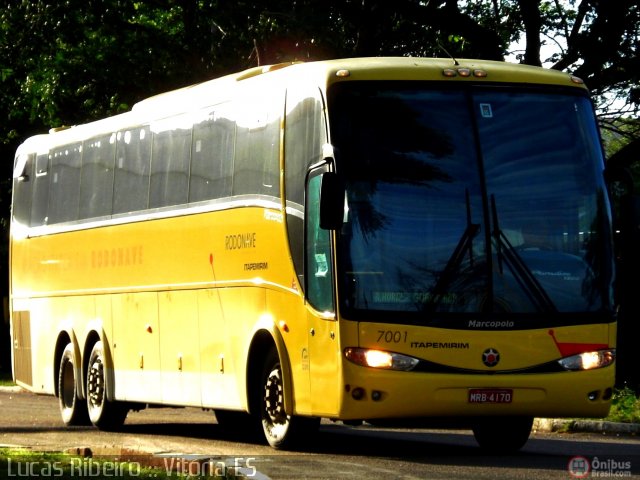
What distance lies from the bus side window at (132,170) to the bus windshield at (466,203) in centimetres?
535

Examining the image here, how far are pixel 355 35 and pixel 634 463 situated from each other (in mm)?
15697

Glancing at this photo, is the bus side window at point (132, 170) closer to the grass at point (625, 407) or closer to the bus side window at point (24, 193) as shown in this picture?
the bus side window at point (24, 193)

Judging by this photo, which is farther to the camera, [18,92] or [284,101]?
[18,92]

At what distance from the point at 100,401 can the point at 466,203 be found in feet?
26.8

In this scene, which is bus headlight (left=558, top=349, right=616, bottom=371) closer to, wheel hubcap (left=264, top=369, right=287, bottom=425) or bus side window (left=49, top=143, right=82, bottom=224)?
wheel hubcap (left=264, top=369, right=287, bottom=425)

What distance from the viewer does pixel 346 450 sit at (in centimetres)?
1602

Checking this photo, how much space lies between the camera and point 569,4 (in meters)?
29.6

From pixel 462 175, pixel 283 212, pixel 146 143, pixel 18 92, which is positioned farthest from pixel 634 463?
pixel 18 92

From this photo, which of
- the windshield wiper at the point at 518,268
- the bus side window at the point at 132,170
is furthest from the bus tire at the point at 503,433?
the bus side window at the point at 132,170

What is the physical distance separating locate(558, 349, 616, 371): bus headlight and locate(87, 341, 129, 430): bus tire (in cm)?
793

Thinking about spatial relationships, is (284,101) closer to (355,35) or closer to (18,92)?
(355,35)

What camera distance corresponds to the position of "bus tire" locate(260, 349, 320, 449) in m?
15.4

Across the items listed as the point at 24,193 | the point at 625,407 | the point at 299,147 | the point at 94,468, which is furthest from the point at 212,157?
the point at 24,193

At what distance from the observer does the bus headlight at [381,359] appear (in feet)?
45.6
